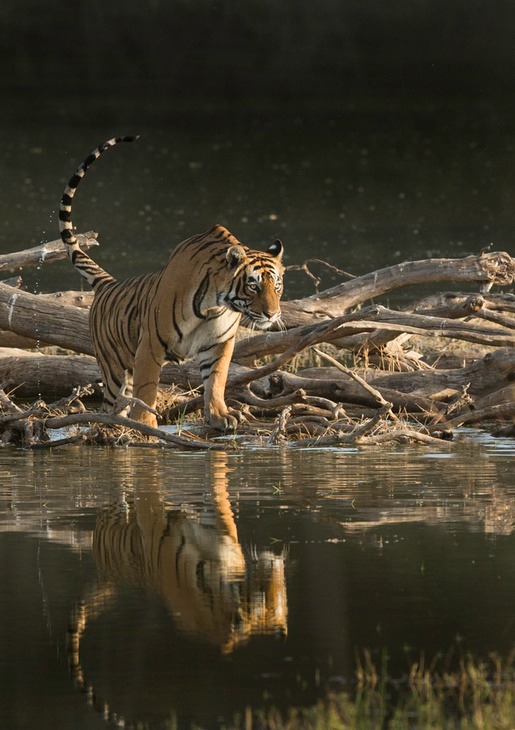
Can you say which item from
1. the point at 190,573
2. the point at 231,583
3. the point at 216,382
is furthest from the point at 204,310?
the point at 231,583

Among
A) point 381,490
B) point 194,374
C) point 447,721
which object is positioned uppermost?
point 194,374

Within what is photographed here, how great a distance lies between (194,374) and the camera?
40.4ft

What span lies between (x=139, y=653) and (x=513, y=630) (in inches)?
48.7

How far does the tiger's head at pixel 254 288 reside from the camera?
9961 mm

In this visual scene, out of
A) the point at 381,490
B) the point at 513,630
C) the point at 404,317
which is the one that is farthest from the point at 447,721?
the point at 404,317

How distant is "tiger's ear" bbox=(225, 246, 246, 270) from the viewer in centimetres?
1003

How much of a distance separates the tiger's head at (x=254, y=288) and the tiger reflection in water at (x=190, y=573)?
2.91m

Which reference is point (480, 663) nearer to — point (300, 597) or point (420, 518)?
point (300, 597)

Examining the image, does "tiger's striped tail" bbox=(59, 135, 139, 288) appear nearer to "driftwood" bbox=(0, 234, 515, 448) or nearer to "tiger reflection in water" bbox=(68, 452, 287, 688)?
"driftwood" bbox=(0, 234, 515, 448)

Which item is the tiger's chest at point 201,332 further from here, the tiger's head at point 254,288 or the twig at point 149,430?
the twig at point 149,430

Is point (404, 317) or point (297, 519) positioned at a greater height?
point (404, 317)

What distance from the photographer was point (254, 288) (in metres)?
10.0

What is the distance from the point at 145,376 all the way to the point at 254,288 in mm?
1100

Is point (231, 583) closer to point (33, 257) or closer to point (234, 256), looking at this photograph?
point (234, 256)
